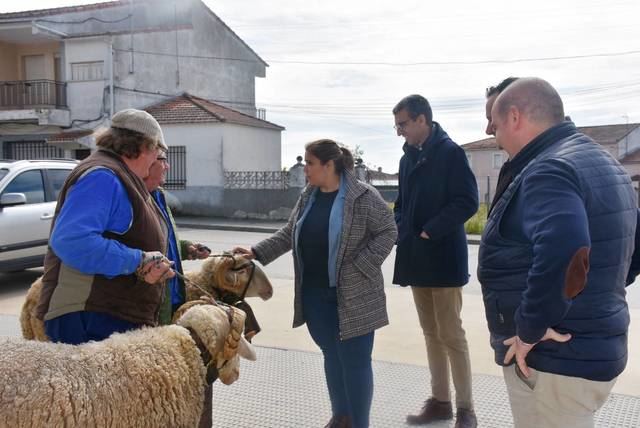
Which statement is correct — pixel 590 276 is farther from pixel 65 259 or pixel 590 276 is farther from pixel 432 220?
pixel 65 259

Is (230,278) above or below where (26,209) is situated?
above

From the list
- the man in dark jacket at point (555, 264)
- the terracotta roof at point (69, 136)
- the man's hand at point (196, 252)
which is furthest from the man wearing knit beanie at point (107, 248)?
the terracotta roof at point (69, 136)

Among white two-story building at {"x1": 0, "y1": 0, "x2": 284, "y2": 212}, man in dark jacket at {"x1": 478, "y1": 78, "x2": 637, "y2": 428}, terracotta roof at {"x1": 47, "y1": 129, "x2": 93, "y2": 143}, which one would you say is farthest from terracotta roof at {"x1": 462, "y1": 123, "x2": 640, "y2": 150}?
man in dark jacket at {"x1": 478, "y1": 78, "x2": 637, "y2": 428}

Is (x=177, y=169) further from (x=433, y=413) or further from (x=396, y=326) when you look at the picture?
(x=433, y=413)

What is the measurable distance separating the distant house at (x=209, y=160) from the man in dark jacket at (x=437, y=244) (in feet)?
57.9

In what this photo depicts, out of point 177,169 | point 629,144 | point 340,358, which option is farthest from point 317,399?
point 629,144

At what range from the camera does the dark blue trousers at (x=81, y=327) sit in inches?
102

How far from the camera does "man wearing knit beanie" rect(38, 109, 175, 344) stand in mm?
2461

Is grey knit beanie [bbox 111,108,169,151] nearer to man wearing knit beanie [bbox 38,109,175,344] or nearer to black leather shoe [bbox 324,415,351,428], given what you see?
man wearing knit beanie [bbox 38,109,175,344]

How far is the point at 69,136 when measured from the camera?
76.9 ft

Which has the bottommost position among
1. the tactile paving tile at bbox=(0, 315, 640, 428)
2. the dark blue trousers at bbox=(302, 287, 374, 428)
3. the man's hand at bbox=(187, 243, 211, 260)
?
the tactile paving tile at bbox=(0, 315, 640, 428)

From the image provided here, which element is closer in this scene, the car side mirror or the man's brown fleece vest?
the man's brown fleece vest

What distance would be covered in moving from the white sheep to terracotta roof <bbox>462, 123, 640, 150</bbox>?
142 ft

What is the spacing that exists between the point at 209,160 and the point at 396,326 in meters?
17.1
